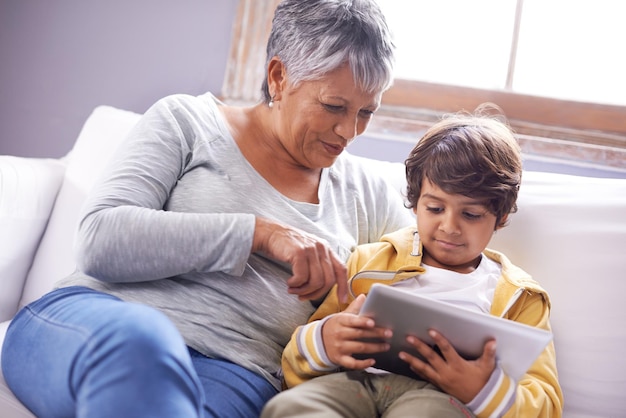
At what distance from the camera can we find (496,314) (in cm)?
131

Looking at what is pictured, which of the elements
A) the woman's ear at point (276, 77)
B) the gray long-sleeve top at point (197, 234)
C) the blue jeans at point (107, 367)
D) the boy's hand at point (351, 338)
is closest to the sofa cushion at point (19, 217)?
the gray long-sleeve top at point (197, 234)

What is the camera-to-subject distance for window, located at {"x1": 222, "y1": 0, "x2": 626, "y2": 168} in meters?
2.12

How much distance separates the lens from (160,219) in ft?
3.95

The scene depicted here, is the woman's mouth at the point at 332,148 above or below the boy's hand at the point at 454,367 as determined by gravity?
above

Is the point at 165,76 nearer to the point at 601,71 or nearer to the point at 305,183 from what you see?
the point at 305,183

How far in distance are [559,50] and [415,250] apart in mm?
1180

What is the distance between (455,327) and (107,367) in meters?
0.48

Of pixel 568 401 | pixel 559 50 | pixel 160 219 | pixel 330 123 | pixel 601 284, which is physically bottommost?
pixel 568 401

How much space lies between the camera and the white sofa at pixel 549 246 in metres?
1.40

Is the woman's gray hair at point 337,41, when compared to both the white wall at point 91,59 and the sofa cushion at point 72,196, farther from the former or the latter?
the white wall at point 91,59

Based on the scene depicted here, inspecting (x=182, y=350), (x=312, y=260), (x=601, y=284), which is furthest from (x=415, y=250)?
(x=182, y=350)

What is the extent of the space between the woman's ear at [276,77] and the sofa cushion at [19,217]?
2.10 feet

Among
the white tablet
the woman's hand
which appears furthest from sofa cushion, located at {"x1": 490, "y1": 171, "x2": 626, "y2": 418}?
the woman's hand

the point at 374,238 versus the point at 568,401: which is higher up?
the point at 374,238
